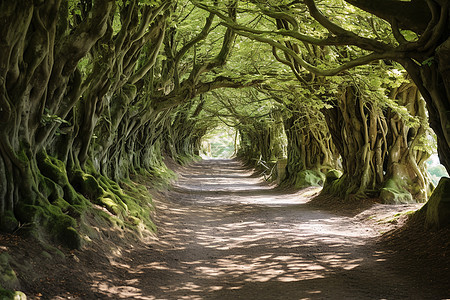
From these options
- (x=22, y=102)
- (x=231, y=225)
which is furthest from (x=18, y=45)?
(x=231, y=225)

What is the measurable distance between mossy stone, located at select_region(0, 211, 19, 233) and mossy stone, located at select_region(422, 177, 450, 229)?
5765 mm

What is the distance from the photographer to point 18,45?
5090 millimetres

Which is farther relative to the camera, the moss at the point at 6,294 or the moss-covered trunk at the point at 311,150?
the moss-covered trunk at the point at 311,150

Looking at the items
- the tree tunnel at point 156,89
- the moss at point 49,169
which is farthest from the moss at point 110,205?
the moss at point 49,169

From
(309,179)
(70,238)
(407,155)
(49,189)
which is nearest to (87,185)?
(49,189)

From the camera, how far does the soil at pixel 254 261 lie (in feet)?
15.3

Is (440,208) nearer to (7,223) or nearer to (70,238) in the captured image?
(70,238)

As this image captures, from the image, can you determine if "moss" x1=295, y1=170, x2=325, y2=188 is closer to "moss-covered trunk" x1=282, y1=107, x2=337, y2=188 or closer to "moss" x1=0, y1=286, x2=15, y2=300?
"moss-covered trunk" x1=282, y1=107, x2=337, y2=188

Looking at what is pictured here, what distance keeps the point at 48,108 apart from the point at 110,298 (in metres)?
2.95

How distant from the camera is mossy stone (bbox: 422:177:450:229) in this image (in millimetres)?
6461

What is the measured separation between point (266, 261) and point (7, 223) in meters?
3.39

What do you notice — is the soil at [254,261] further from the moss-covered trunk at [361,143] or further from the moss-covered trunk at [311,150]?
the moss-covered trunk at [311,150]

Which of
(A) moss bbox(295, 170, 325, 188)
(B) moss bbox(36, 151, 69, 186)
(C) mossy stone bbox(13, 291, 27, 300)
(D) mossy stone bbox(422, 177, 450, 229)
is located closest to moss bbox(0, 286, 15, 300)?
(C) mossy stone bbox(13, 291, 27, 300)

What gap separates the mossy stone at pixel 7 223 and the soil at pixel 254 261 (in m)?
0.18
